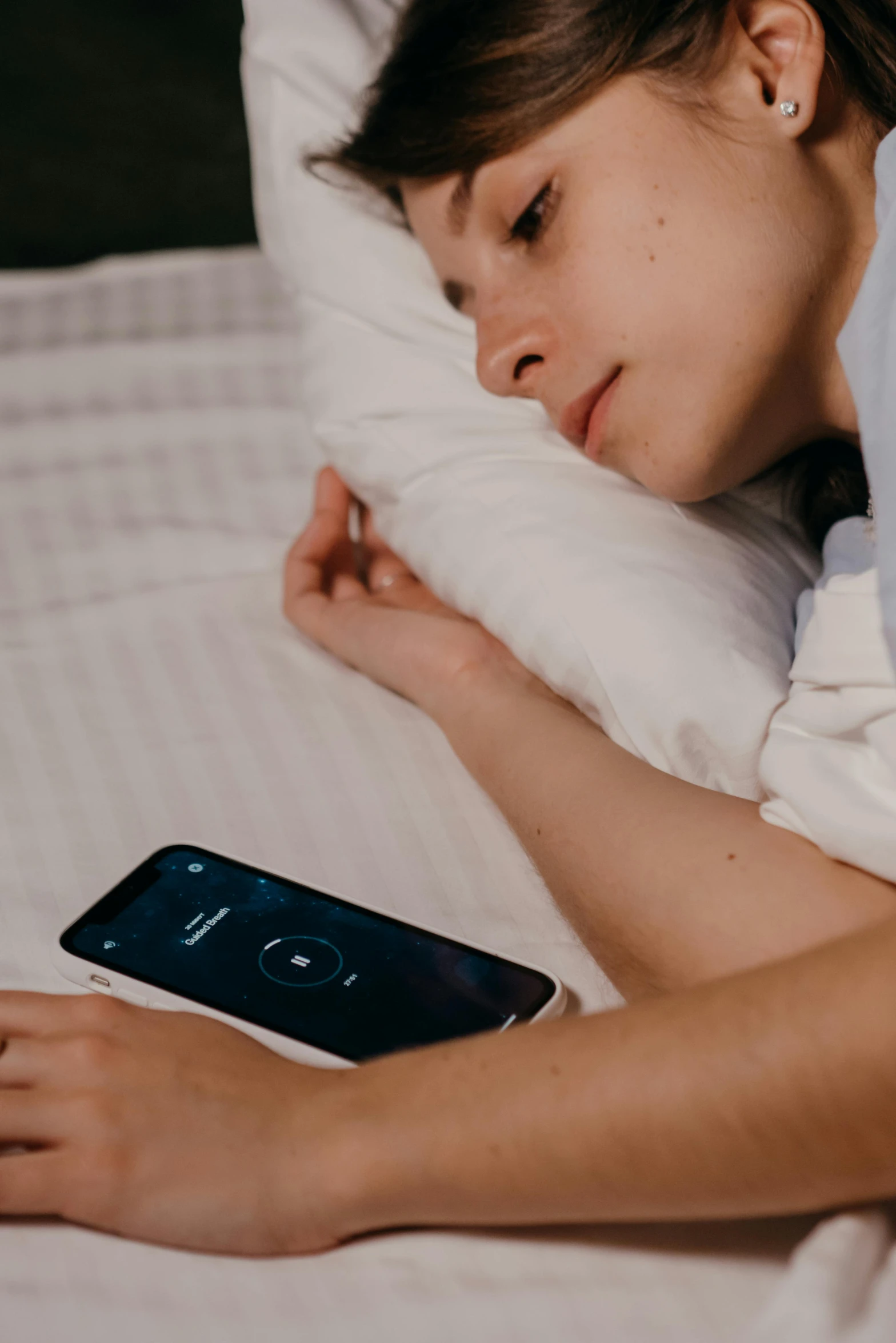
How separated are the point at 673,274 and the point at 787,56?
201mm

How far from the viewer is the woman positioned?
1.85 ft

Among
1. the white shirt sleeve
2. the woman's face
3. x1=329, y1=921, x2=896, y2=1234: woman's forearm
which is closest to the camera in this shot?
x1=329, y1=921, x2=896, y2=1234: woman's forearm

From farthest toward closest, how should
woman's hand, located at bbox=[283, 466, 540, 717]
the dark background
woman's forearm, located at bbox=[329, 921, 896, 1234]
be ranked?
1. the dark background
2. woman's hand, located at bbox=[283, 466, 540, 717]
3. woman's forearm, located at bbox=[329, 921, 896, 1234]

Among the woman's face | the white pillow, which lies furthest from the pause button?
the woman's face

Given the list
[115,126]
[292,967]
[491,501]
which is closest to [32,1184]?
[292,967]

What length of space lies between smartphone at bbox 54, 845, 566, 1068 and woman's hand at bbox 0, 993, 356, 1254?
58mm

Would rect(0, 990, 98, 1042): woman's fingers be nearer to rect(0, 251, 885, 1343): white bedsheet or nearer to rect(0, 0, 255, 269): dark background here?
rect(0, 251, 885, 1343): white bedsheet

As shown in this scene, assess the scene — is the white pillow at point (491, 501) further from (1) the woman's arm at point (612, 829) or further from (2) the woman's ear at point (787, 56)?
(2) the woman's ear at point (787, 56)

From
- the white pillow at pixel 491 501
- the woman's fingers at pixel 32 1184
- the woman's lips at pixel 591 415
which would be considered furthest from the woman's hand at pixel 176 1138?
the woman's lips at pixel 591 415

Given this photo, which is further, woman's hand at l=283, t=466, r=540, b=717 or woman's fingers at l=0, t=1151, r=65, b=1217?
woman's hand at l=283, t=466, r=540, b=717

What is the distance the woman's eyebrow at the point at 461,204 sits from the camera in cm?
95

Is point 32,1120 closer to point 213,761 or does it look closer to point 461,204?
point 213,761

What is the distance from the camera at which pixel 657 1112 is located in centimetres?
56

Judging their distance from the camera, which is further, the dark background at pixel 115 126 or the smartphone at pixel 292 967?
the dark background at pixel 115 126
